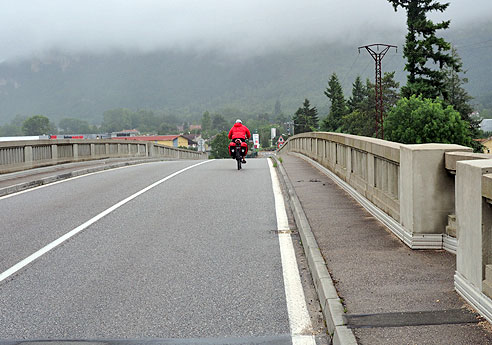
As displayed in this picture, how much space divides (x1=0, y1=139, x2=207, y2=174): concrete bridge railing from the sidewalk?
40.3ft

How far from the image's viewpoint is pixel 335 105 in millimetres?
160750

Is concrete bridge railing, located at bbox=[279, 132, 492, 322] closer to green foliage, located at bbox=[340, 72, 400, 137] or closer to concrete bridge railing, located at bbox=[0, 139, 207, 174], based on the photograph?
concrete bridge railing, located at bbox=[0, 139, 207, 174]

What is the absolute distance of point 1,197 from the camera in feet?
46.7

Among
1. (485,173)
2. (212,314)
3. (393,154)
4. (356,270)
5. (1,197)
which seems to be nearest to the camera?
(485,173)

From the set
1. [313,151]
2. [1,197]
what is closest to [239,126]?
[313,151]

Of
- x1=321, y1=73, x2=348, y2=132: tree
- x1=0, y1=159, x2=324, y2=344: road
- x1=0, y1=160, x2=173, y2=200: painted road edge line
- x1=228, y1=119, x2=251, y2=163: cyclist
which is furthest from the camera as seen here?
x1=321, y1=73, x2=348, y2=132: tree

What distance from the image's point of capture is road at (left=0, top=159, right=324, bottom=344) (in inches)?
202

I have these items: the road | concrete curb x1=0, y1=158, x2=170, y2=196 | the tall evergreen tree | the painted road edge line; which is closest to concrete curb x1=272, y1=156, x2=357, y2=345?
the road

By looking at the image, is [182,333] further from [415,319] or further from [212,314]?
[415,319]

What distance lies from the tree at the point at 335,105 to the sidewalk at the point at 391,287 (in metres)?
151

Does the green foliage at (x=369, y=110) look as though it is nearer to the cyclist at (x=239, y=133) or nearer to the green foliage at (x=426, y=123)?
the green foliage at (x=426, y=123)

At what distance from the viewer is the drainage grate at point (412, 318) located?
15.3 ft

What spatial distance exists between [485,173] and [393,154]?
134 inches

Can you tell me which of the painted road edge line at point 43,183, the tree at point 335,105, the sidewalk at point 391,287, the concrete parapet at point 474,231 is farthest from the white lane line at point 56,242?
the tree at point 335,105
